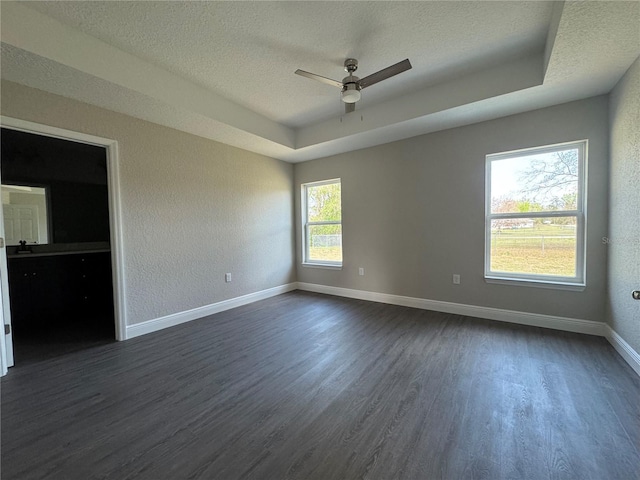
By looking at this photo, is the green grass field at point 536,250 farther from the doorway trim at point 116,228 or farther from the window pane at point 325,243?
the doorway trim at point 116,228

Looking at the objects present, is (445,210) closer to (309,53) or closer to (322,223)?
(322,223)

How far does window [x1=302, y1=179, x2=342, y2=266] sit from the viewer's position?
475cm

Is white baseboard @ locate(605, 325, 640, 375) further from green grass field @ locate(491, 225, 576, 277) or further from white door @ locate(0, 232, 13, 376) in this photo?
white door @ locate(0, 232, 13, 376)

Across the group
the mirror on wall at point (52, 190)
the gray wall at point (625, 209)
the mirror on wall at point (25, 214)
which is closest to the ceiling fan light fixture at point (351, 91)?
the gray wall at point (625, 209)

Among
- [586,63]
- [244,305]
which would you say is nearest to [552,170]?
[586,63]

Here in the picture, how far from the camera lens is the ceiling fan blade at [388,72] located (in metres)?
2.04

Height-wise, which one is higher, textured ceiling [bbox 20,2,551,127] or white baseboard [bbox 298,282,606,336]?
textured ceiling [bbox 20,2,551,127]

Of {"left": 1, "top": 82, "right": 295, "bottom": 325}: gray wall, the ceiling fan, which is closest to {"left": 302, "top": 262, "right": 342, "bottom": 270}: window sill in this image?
{"left": 1, "top": 82, "right": 295, "bottom": 325}: gray wall

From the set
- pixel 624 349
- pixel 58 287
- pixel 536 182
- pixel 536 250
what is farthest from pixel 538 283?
pixel 58 287

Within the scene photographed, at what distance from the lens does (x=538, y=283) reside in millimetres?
3043

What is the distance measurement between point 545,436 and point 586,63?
2.83 metres

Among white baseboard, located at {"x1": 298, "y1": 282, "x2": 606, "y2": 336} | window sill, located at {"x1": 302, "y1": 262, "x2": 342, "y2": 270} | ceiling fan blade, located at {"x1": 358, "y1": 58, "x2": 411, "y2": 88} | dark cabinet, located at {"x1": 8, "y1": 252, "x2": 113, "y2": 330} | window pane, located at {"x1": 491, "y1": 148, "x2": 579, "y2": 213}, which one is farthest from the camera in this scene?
window sill, located at {"x1": 302, "y1": 262, "x2": 342, "y2": 270}

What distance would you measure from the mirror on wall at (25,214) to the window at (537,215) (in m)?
6.17

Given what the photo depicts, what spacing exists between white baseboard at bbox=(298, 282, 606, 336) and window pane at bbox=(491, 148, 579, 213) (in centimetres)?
126
